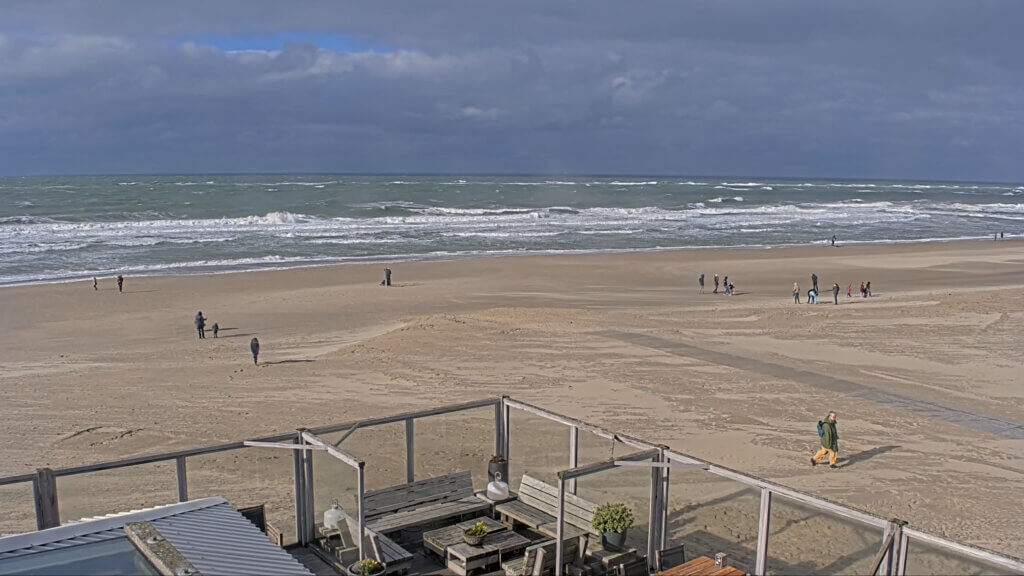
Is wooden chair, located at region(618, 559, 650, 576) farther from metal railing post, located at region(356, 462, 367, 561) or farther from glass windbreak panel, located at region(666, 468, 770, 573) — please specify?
metal railing post, located at region(356, 462, 367, 561)

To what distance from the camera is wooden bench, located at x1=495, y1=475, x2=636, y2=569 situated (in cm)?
876

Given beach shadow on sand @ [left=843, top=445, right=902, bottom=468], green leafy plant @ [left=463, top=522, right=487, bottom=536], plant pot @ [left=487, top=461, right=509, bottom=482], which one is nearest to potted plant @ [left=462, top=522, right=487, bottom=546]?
green leafy plant @ [left=463, top=522, right=487, bottom=536]

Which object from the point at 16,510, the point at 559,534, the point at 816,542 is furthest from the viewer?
the point at 16,510

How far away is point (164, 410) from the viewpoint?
53.6 ft

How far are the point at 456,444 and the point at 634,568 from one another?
5466 mm

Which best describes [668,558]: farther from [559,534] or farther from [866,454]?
[866,454]

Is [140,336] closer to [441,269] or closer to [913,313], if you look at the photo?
[441,269]

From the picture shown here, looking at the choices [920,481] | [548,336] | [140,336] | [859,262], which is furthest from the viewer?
[859,262]

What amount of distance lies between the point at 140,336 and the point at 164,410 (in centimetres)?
965

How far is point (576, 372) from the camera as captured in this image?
19.0 m

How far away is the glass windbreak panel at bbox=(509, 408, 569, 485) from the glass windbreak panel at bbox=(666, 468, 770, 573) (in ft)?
5.89

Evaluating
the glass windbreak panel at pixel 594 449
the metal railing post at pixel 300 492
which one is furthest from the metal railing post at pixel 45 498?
the glass windbreak panel at pixel 594 449

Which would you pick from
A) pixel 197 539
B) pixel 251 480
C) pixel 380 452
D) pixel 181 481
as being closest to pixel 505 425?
pixel 380 452

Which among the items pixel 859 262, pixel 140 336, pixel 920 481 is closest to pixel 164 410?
pixel 140 336
